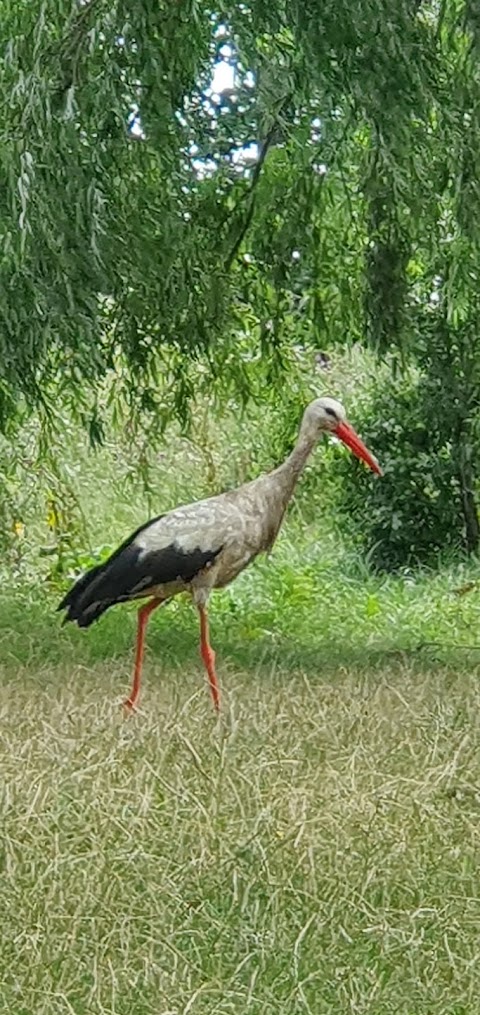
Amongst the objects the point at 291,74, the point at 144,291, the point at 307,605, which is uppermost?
the point at 291,74

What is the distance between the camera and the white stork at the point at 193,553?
512 centimetres

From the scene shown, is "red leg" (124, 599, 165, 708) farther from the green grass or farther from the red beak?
the red beak

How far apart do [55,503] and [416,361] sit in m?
2.24

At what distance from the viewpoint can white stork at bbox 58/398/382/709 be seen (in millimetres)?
5121

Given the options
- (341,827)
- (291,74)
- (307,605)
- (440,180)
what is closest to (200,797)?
(341,827)

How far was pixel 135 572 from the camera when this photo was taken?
5.11 metres

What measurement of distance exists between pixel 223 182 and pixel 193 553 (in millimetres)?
2529

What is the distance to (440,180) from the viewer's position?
6488mm

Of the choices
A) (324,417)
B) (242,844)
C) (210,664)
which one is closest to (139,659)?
(210,664)

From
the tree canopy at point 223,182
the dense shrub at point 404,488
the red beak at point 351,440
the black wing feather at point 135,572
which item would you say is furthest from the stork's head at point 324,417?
the dense shrub at point 404,488

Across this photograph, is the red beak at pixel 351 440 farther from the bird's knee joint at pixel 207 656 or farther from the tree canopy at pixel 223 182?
the bird's knee joint at pixel 207 656

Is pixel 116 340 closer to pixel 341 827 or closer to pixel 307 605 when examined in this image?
pixel 307 605

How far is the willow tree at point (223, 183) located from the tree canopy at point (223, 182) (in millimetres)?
10

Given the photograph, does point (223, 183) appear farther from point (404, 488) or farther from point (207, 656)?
point (404, 488)
